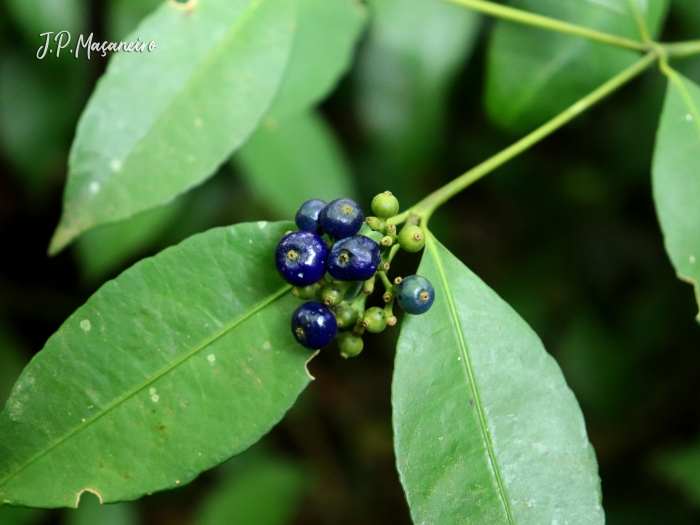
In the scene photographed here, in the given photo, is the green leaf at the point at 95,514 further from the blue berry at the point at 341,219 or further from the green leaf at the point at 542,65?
the green leaf at the point at 542,65

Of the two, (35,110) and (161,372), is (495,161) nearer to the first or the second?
(161,372)

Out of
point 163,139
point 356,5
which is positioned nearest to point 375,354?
point 356,5

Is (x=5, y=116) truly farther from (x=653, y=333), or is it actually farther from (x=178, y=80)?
(x=653, y=333)

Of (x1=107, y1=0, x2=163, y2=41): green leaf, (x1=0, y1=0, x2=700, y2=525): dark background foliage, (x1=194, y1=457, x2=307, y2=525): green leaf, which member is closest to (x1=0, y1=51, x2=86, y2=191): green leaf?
(x1=0, y1=0, x2=700, y2=525): dark background foliage

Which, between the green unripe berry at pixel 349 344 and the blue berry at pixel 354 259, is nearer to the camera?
the blue berry at pixel 354 259

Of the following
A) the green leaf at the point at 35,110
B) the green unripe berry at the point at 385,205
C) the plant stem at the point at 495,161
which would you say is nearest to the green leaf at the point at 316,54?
the plant stem at the point at 495,161

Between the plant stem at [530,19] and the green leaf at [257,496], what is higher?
the plant stem at [530,19]

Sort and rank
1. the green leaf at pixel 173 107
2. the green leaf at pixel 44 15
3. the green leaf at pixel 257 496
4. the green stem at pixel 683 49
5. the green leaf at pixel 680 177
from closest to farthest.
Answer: the green leaf at pixel 680 177, the green leaf at pixel 173 107, the green stem at pixel 683 49, the green leaf at pixel 44 15, the green leaf at pixel 257 496

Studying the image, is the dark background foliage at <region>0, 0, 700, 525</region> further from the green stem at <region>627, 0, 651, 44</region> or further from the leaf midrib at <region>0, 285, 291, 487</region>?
the leaf midrib at <region>0, 285, 291, 487</region>
